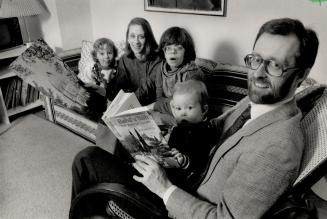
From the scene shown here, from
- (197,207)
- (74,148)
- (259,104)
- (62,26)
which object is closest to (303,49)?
(259,104)

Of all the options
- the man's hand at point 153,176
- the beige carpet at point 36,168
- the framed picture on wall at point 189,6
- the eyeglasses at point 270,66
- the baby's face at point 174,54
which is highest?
the framed picture on wall at point 189,6

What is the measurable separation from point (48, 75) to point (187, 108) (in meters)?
1.13

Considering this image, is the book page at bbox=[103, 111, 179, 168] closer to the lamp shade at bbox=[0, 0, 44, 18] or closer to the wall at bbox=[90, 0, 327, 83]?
the wall at bbox=[90, 0, 327, 83]

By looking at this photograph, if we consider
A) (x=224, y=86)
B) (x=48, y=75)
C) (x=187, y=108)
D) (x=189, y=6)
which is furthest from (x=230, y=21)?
(x=48, y=75)

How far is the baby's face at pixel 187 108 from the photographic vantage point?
4.94 ft

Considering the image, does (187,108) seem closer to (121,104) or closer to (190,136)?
(190,136)

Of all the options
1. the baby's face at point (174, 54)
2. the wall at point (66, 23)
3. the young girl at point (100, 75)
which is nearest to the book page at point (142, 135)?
the baby's face at point (174, 54)

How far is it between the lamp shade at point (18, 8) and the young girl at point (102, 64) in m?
0.84

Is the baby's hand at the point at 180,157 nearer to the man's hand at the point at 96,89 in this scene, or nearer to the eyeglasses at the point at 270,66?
the eyeglasses at the point at 270,66

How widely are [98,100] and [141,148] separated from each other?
4.05 ft

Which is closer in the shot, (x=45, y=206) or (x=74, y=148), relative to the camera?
(x=45, y=206)

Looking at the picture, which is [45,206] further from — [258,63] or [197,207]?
[258,63]

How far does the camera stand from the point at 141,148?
1.26 m

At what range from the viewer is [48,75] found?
2088 mm
